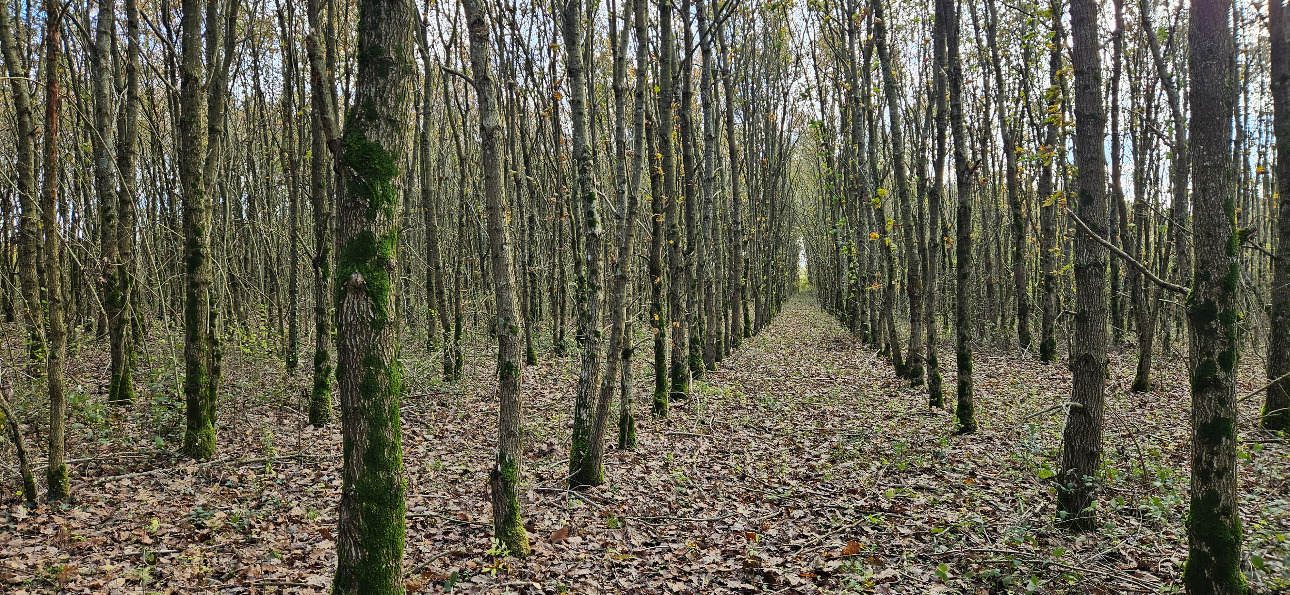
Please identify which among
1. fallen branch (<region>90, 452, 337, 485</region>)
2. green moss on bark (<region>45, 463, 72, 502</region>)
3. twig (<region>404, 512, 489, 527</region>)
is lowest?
twig (<region>404, 512, 489, 527</region>)

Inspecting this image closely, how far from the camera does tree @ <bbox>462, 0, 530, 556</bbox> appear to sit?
5000 mm

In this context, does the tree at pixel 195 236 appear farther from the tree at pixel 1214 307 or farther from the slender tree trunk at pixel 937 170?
the slender tree trunk at pixel 937 170

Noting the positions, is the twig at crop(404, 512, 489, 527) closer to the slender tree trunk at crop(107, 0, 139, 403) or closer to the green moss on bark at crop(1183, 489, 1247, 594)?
the slender tree trunk at crop(107, 0, 139, 403)

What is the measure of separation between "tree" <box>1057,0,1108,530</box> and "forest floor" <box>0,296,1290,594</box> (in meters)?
0.34

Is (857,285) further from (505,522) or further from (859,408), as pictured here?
(505,522)

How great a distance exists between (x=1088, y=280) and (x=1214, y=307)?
1.56m

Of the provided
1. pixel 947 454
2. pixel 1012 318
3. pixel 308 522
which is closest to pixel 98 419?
pixel 308 522

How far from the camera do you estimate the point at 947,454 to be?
26.1 feet

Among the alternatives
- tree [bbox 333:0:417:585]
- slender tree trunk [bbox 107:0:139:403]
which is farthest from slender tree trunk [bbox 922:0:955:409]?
slender tree trunk [bbox 107:0:139:403]

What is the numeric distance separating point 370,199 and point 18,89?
186 inches

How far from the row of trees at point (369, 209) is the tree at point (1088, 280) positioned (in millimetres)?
4224

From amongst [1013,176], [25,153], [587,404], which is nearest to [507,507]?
[587,404]

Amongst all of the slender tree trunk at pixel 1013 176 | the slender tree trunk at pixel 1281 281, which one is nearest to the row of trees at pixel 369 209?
the slender tree trunk at pixel 1013 176

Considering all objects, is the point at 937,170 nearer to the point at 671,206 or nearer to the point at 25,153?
the point at 671,206
